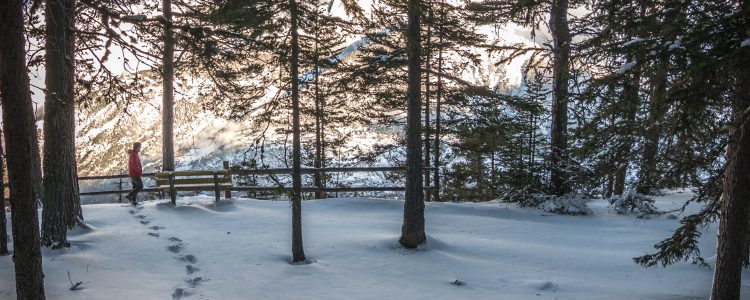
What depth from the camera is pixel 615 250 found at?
1042 centimetres

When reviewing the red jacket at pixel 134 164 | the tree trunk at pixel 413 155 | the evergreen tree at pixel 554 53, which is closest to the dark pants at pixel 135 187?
the red jacket at pixel 134 164

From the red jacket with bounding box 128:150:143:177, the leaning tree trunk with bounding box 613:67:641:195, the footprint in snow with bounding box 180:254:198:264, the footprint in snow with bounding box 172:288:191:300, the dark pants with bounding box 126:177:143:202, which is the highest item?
the leaning tree trunk with bounding box 613:67:641:195

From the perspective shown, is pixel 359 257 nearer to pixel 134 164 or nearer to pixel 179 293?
pixel 179 293

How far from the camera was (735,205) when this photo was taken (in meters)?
5.74

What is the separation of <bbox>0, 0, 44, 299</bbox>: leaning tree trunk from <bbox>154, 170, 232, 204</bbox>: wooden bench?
8.71 metres

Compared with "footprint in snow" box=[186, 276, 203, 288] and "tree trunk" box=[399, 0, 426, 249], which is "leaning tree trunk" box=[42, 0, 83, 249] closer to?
"footprint in snow" box=[186, 276, 203, 288]

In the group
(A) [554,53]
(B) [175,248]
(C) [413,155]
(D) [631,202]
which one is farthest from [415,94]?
(D) [631,202]

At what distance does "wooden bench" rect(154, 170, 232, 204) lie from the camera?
13.9m

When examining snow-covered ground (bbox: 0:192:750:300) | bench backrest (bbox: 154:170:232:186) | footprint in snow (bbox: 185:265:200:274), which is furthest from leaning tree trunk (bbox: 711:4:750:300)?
bench backrest (bbox: 154:170:232:186)

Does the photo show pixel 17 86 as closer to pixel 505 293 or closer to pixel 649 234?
pixel 505 293

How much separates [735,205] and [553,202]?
321 inches

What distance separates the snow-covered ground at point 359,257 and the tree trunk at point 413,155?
393 millimetres

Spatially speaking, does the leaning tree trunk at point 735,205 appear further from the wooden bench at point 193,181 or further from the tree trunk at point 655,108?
the wooden bench at point 193,181

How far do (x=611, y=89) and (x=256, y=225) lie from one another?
30.6 ft
